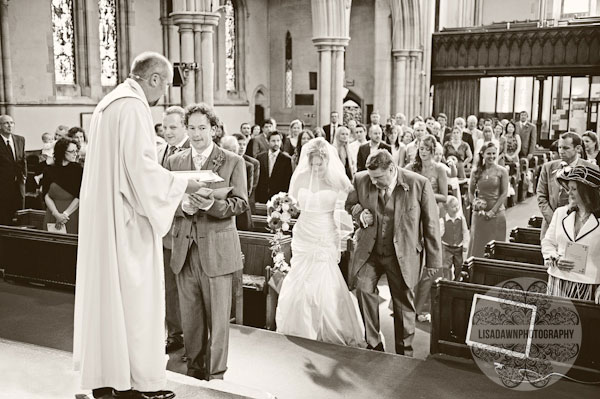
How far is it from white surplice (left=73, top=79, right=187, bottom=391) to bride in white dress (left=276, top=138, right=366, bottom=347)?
246cm

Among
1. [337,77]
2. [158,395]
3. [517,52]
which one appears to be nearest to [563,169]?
[158,395]

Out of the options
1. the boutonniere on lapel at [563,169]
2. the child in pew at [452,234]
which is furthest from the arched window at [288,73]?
the boutonniere on lapel at [563,169]

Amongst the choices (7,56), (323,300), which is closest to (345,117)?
(7,56)

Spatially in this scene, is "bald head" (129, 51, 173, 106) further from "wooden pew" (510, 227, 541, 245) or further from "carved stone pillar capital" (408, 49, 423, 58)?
"carved stone pillar capital" (408, 49, 423, 58)

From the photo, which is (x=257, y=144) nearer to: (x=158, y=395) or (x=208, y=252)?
(x=208, y=252)

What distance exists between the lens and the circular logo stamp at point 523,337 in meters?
4.34

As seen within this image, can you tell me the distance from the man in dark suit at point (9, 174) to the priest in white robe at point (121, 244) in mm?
5970

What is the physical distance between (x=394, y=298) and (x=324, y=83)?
36.1 feet

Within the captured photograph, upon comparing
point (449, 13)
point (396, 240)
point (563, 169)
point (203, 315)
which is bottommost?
point (203, 315)

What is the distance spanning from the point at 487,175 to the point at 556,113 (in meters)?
17.5

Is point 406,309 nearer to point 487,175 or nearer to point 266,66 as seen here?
point 487,175

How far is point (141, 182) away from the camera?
9.34 feet

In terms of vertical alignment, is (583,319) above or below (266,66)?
below

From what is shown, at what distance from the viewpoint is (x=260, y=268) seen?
6.20 m
